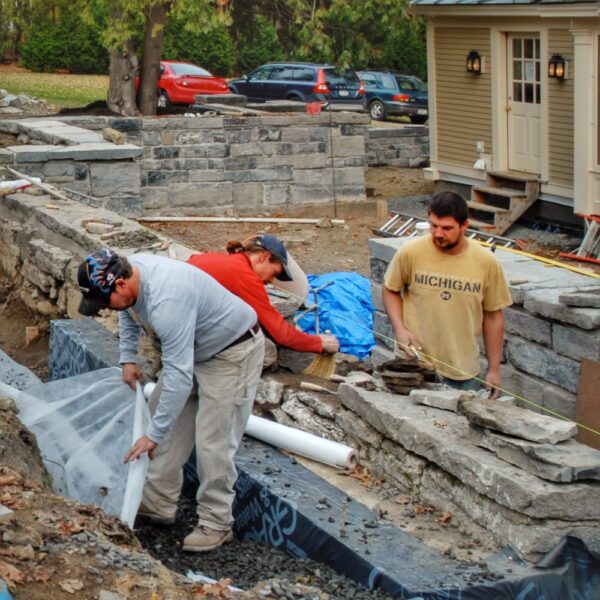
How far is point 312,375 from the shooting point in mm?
7270

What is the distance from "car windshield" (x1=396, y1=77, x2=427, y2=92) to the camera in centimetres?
3419

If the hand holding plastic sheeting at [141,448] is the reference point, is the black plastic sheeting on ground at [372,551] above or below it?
below

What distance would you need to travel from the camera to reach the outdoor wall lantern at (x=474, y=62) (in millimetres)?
20438

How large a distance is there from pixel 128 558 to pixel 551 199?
15.4 meters

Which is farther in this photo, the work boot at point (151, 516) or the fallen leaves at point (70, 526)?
the work boot at point (151, 516)

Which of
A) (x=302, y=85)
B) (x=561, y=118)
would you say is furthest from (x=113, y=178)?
(x=302, y=85)

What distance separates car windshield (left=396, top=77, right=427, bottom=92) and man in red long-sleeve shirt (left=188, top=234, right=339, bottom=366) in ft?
93.4

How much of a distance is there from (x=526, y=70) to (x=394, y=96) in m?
14.4

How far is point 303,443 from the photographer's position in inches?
245

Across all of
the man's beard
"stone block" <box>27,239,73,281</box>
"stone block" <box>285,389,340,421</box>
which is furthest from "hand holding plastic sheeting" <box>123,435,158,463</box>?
"stone block" <box>27,239,73,281</box>

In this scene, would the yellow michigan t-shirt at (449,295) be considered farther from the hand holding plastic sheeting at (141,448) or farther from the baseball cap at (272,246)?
the hand holding plastic sheeting at (141,448)

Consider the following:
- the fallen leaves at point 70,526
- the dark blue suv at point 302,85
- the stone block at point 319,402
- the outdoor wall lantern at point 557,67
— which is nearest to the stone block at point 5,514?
the fallen leaves at point 70,526

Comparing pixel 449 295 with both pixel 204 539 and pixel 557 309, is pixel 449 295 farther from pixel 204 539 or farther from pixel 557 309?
pixel 204 539

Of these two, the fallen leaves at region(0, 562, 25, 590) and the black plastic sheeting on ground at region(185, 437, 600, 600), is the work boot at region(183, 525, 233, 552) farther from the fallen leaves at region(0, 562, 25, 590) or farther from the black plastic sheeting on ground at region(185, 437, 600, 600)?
the fallen leaves at region(0, 562, 25, 590)
